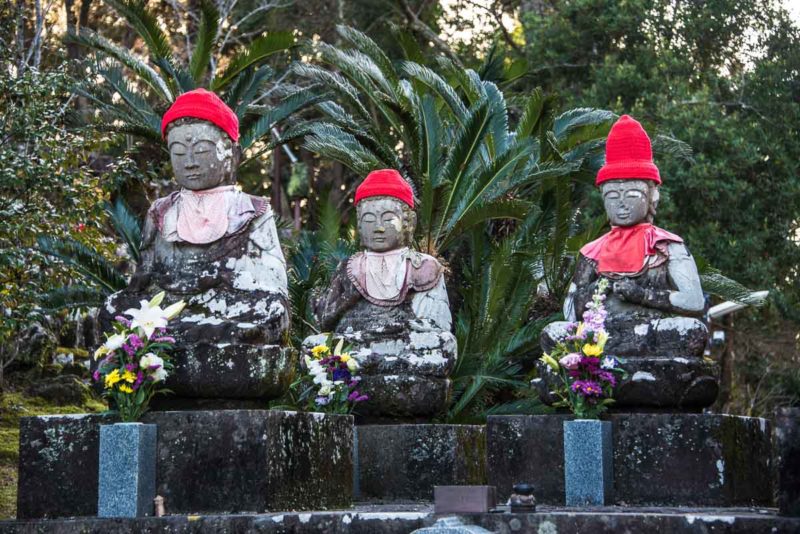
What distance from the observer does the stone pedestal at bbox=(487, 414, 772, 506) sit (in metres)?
9.52

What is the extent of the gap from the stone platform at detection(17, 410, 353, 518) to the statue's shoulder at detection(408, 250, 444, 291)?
117 inches

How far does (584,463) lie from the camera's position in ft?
30.5

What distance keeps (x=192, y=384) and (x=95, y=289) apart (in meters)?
6.34

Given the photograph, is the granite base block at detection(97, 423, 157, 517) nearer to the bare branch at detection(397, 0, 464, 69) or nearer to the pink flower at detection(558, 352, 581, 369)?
the pink flower at detection(558, 352, 581, 369)

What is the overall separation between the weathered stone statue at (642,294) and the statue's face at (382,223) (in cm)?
182

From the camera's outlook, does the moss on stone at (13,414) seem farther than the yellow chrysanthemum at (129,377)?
Yes

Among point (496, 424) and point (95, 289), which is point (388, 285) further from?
point (95, 289)

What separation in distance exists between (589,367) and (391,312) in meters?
2.60

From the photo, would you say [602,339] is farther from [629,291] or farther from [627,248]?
[627,248]

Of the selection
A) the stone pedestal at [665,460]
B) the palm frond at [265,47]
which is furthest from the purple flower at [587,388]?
the palm frond at [265,47]

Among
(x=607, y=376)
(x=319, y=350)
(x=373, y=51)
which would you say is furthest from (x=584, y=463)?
(x=373, y=51)

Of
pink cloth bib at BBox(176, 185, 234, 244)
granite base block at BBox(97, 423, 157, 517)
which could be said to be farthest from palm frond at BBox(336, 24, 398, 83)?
granite base block at BBox(97, 423, 157, 517)

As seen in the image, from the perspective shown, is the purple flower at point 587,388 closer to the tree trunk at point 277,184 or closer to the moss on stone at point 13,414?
the moss on stone at point 13,414

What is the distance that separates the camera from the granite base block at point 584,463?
9.27m
